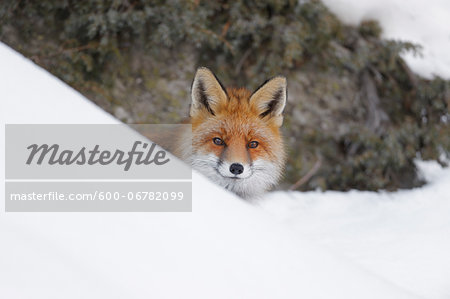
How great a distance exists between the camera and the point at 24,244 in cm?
64

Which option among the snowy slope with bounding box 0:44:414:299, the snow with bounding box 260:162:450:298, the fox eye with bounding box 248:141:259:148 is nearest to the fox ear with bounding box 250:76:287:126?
the fox eye with bounding box 248:141:259:148

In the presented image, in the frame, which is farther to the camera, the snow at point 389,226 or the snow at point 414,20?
the snow at point 414,20

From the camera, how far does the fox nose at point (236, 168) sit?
1.04 metres

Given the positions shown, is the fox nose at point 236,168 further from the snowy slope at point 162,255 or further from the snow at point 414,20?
the snow at point 414,20

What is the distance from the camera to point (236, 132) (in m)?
1.08

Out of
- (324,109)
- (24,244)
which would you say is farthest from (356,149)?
(24,244)

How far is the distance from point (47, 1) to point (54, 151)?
1.72m

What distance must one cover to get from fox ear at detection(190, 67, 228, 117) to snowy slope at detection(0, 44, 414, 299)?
31cm

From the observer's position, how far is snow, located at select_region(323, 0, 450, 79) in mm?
2760

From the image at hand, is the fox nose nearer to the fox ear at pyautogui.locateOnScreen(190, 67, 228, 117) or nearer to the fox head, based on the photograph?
the fox head

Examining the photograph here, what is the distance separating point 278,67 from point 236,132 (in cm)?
146

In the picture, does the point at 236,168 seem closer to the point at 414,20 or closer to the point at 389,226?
the point at 389,226

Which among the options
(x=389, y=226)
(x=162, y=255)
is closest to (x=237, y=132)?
(x=162, y=255)

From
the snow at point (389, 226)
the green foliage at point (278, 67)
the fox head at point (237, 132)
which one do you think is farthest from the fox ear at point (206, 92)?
the green foliage at point (278, 67)
